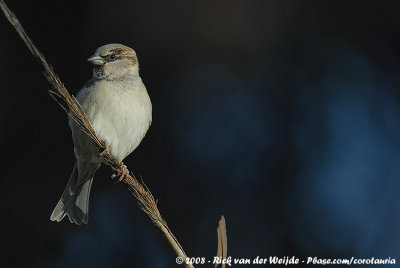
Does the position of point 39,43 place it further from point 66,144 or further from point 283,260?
point 283,260

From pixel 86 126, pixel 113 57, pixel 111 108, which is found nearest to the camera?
pixel 86 126

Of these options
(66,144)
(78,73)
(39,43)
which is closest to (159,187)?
(66,144)

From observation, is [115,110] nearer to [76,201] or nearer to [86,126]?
[76,201]

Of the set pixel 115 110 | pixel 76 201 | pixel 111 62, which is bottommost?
pixel 76 201

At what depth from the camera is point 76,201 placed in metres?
3.39

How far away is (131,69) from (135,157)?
130 centimetres

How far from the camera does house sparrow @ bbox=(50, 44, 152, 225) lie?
10.1ft

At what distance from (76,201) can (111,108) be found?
664mm

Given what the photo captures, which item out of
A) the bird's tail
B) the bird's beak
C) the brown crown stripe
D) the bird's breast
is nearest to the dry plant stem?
the bird's breast

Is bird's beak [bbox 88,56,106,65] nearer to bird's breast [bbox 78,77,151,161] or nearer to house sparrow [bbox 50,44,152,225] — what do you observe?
house sparrow [bbox 50,44,152,225]

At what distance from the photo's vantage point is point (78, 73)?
4.27 meters

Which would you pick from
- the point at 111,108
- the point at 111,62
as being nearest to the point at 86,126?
the point at 111,108

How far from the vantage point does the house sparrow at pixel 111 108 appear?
122 inches

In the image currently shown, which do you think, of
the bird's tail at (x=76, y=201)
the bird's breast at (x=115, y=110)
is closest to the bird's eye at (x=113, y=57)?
the bird's breast at (x=115, y=110)
